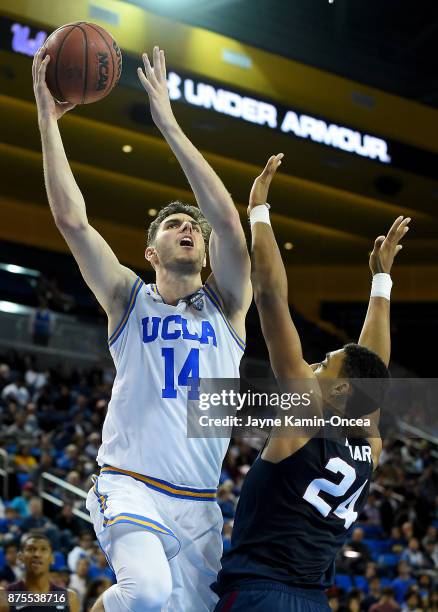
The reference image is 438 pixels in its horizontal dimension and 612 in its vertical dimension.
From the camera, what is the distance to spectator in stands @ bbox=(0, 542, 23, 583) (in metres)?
9.43

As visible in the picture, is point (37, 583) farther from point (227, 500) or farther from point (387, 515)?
point (387, 515)

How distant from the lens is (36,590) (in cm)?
652

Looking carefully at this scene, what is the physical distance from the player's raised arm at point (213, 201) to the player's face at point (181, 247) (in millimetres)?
82

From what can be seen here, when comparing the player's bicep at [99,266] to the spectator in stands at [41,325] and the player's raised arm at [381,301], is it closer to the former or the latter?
the player's raised arm at [381,301]

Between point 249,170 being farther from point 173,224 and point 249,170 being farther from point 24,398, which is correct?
point 173,224

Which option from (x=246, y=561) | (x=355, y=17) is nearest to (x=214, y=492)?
(x=246, y=561)

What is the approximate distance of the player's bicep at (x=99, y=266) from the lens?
4250 mm

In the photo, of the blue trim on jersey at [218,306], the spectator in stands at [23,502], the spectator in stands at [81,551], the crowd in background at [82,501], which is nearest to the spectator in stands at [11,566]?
the crowd in background at [82,501]

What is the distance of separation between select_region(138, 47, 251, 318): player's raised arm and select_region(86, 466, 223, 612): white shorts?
34.4 inches

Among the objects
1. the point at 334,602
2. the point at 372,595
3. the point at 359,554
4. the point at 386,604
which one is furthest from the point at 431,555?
the point at 334,602

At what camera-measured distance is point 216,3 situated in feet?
51.7

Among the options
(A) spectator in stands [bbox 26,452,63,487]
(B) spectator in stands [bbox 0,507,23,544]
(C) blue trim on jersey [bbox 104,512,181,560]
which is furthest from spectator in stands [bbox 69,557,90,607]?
(C) blue trim on jersey [bbox 104,512,181,560]

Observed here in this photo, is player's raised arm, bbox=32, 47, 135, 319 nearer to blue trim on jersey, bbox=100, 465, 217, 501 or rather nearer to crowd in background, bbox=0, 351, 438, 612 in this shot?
blue trim on jersey, bbox=100, 465, 217, 501

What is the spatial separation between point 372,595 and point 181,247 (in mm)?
9130
